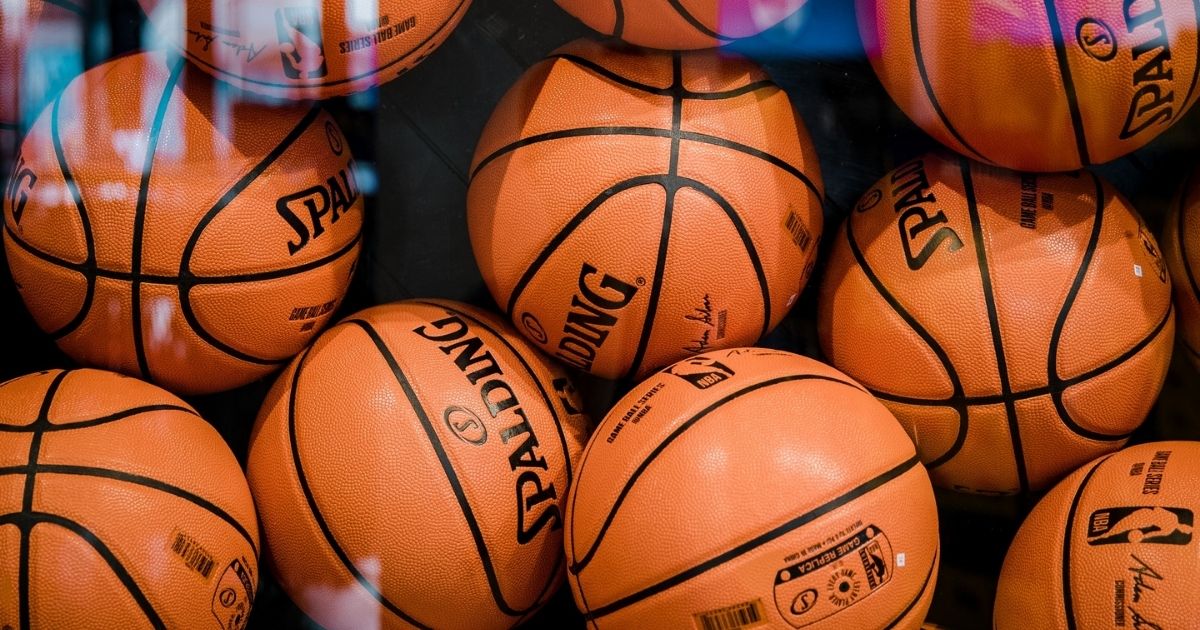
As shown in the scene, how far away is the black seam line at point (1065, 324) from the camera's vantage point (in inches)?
66.4

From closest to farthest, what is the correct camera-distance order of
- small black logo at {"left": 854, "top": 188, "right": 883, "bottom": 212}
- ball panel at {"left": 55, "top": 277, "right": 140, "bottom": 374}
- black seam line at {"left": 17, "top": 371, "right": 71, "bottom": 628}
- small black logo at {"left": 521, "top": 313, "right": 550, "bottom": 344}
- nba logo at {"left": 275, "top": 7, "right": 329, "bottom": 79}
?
black seam line at {"left": 17, "top": 371, "right": 71, "bottom": 628}
nba logo at {"left": 275, "top": 7, "right": 329, "bottom": 79}
ball panel at {"left": 55, "top": 277, "right": 140, "bottom": 374}
small black logo at {"left": 521, "top": 313, "right": 550, "bottom": 344}
small black logo at {"left": 854, "top": 188, "right": 883, "bottom": 212}

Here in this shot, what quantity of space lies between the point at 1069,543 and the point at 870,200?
722 mm

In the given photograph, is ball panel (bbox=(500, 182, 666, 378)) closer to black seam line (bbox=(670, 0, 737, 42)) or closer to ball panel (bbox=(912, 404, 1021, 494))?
black seam line (bbox=(670, 0, 737, 42))

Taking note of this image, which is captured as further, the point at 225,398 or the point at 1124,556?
the point at 225,398

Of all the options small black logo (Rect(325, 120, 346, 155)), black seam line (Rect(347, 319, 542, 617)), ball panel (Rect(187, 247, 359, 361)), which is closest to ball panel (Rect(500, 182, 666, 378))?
black seam line (Rect(347, 319, 542, 617))

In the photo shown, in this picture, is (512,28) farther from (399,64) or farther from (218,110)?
(218,110)

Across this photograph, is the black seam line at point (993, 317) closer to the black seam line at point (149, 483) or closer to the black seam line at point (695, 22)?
the black seam line at point (695, 22)

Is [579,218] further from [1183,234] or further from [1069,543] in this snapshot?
[1183,234]

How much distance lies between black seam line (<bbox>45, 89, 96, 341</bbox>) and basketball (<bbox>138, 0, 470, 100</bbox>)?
0.88ft

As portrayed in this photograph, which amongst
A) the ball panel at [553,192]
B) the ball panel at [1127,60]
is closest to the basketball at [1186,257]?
the ball panel at [1127,60]

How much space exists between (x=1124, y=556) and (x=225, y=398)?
178 cm

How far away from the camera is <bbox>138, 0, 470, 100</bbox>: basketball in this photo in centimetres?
158

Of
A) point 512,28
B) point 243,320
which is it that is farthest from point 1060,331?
point 243,320

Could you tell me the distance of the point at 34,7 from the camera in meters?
1.81
